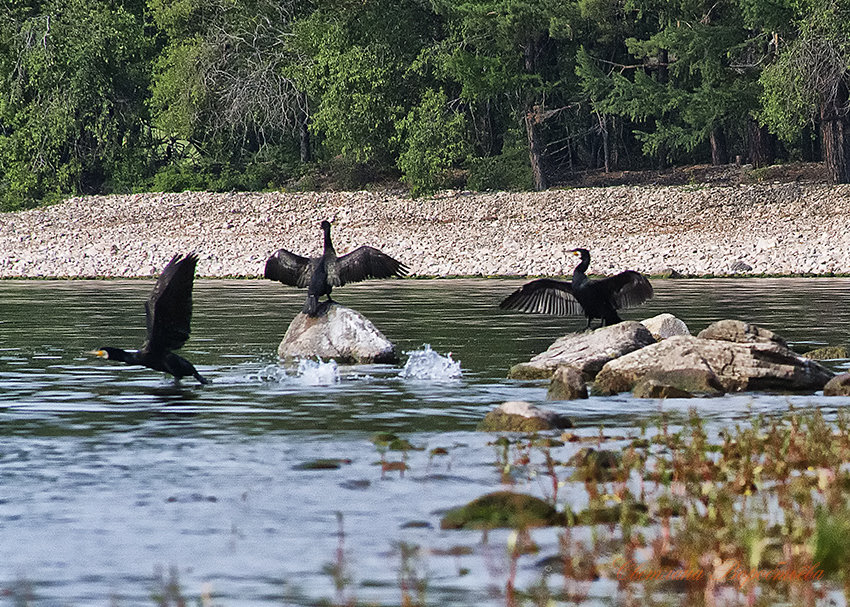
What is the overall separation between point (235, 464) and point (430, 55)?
144ft

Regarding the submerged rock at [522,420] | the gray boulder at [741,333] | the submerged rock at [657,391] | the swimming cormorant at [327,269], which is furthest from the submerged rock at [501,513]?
the swimming cormorant at [327,269]

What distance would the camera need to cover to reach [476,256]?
134 feet

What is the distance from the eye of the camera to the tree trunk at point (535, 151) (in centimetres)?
5231

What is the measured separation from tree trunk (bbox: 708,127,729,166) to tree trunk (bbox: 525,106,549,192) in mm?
6375

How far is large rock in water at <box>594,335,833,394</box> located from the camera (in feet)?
45.9

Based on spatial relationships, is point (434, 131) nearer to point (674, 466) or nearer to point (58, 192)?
point (58, 192)

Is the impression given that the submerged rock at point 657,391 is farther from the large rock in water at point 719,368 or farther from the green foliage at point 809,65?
the green foliage at point 809,65

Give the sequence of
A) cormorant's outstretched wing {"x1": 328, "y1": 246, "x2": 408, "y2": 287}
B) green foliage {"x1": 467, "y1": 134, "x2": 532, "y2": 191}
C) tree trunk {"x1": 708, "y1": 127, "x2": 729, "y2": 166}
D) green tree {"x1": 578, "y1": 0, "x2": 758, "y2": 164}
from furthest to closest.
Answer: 1. tree trunk {"x1": 708, "y1": 127, "x2": 729, "y2": 166}
2. green foliage {"x1": 467, "y1": 134, "x2": 532, "y2": 191}
3. green tree {"x1": 578, "y1": 0, "x2": 758, "y2": 164}
4. cormorant's outstretched wing {"x1": 328, "y1": 246, "x2": 408, "y2": 287}

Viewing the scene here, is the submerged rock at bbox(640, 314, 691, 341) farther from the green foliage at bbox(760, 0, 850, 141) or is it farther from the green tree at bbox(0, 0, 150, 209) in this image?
the green tree at bbox(0, 0, 150, 209)

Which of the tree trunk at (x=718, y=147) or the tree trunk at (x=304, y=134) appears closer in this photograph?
the tree trunk at (x=718, y=147)

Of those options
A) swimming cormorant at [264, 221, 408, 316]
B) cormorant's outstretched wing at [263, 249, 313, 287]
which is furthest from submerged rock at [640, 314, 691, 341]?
cormorant's outstretched wing at [263, 249, 313, 287]

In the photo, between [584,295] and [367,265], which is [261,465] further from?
[367,265]

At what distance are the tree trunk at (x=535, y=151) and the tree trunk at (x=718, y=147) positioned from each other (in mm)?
6375

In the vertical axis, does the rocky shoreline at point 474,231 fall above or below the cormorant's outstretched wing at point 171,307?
above
